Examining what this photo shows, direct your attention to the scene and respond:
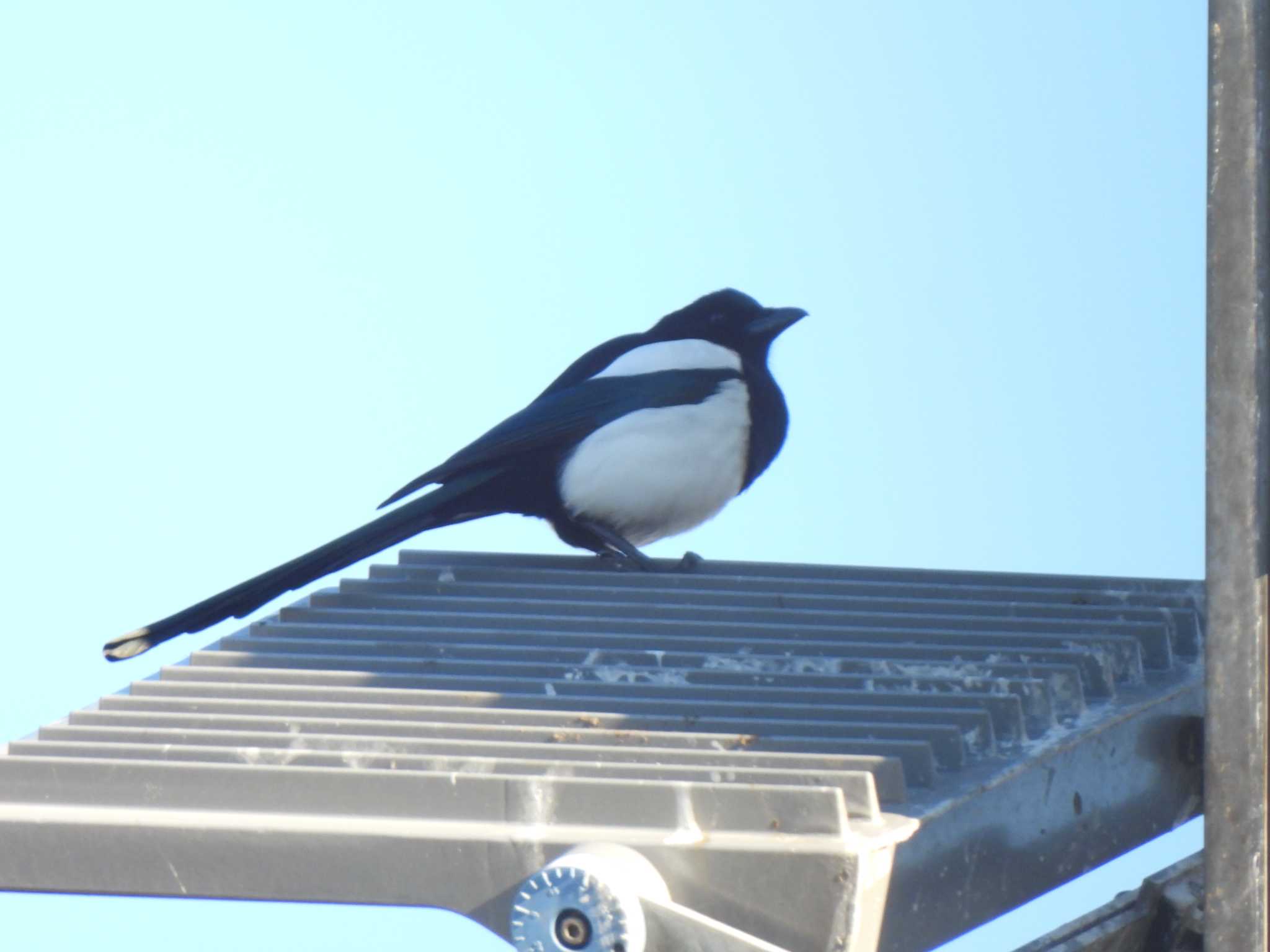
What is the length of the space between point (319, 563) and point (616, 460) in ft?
2.45

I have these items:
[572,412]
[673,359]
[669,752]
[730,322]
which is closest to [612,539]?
[572,412]

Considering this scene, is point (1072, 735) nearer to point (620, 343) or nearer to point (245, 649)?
→ point (245, 649)

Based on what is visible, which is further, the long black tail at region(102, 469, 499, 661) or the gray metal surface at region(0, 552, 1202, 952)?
the long black tail at region(102, 469, 499, 661)

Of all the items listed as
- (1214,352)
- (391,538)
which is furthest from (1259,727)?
(391,538)

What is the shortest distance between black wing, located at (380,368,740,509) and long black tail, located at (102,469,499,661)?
39 mm

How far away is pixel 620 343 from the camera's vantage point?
193 inches

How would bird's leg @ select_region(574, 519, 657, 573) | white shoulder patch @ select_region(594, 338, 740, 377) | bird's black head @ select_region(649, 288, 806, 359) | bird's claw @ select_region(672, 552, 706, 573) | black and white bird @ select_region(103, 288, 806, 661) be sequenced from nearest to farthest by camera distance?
bird's claw @ select_region(672, 552, 706, 573), bird's leg @ select_region(574, 519, 657, 573), black and white bird @ select_region(103, 288, 806, 661), white shoulder patch @ select_region(594, 338, 740, 377), bird's black head @ select_region(649, 288, 806, 359)

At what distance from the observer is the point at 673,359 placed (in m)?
4.67

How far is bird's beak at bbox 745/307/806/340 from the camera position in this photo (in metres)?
5.00

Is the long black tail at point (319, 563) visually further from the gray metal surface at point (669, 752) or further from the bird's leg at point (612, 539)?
the gray metal surface at point (669, 752)

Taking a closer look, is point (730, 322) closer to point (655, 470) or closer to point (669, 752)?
point (655, 470)

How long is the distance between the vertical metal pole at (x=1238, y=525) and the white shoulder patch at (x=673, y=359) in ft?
8.85

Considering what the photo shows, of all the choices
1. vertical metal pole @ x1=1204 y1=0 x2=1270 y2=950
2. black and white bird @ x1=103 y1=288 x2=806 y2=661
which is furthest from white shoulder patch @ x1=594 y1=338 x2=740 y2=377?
vertical metal pole @ x1=1204 y1=0 x2=1270 y2=950

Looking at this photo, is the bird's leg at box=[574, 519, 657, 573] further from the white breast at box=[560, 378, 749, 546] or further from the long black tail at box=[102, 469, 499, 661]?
the long black tail at box=[102, 469, 499, 661]
